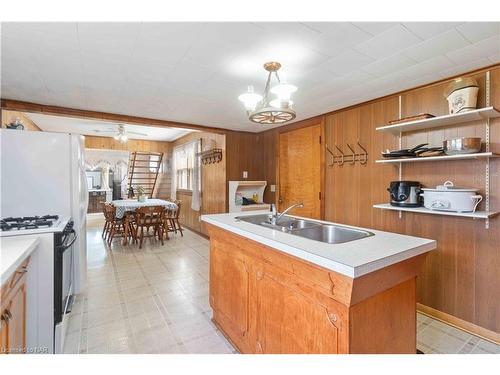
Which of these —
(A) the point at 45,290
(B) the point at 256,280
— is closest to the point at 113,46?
(A) the point at 45,290

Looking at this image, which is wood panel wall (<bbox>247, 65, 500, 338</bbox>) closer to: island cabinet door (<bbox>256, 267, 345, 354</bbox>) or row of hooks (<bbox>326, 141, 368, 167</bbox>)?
row of hooks (<bbox>326, 141, 368, 167</bbox>)

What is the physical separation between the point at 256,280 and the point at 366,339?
69 cm

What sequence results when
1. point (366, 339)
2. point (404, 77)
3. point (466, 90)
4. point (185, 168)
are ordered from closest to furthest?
point (366, 339)
point (466, 90)
point (404, 77)
point (185, 168)

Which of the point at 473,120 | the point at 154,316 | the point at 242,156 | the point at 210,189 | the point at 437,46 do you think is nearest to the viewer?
the point at 437,46

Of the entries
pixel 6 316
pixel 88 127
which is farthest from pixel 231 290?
pixel 88 127

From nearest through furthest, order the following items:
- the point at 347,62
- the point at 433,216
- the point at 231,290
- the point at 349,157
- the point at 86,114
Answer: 1. the point at 231,290
2. the point at 347,62
3. the point at 433,216
4. the point at 349,157
5. the point at 86,114

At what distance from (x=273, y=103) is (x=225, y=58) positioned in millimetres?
516

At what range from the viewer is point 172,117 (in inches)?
151

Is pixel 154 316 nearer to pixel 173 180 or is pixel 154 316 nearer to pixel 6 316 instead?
pixel 6 316

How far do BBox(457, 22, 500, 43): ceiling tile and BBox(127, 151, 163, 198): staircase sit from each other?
6.75 meters

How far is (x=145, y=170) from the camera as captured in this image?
763cm

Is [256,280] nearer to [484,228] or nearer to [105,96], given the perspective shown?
[484,228]

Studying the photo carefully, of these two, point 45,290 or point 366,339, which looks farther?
point 45,290
